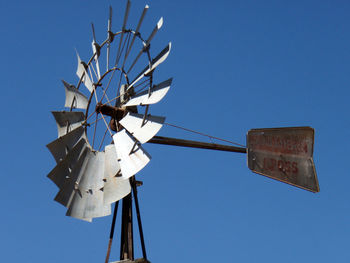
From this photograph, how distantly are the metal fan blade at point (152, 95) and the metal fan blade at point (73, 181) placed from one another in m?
0.96

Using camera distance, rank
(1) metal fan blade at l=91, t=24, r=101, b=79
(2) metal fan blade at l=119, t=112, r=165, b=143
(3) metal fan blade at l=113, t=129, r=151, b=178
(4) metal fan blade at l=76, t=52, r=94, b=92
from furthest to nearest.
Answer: (4) metal fan blade at l=76, t=52, r=94, b=92 < (1) metal fan blade at l=91, t=24, r=101, b=79 < (2) metal fan blade at l=119, t=112, r=165, b=143 < (3) metal fan blade at l=113, t=129, r=151, b=178

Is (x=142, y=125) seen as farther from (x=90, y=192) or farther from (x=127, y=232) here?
(x=127, y=232)

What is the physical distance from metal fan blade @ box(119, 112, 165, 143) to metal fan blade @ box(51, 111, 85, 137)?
0.83 meters

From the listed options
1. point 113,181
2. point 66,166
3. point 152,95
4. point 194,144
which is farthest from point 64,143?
point 194,144

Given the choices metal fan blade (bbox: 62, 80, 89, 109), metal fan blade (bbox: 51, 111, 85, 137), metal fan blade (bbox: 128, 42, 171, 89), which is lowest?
metal fan blade (bbox: 51, 111, 85, 137)

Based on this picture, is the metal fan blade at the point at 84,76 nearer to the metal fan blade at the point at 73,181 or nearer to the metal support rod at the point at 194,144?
the metal fan blade at the point at 73,181

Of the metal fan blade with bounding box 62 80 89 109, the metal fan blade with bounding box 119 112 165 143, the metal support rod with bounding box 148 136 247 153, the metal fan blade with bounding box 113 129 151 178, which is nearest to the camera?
the metal fan blade with bounding box 113 129 151 178

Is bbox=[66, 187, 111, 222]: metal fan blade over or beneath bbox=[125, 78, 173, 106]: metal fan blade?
beneath

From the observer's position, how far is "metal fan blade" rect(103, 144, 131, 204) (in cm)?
564

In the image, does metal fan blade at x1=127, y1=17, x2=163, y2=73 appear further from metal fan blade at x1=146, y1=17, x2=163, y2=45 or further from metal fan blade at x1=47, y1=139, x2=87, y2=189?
metal fan blade at x1=47, y1=139, x2=87, y2=189

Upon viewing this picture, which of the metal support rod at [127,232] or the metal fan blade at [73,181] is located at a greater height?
the metal fan blade at [73,181]

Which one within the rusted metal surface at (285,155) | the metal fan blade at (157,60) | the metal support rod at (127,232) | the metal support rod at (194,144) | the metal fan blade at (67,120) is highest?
the metal fan blade at (157,60)

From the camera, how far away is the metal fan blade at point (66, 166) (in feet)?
19.3

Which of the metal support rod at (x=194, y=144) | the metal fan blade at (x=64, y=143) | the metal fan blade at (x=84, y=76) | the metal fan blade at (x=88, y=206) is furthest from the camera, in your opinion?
the metal fan blade at (x=84, y=76)
